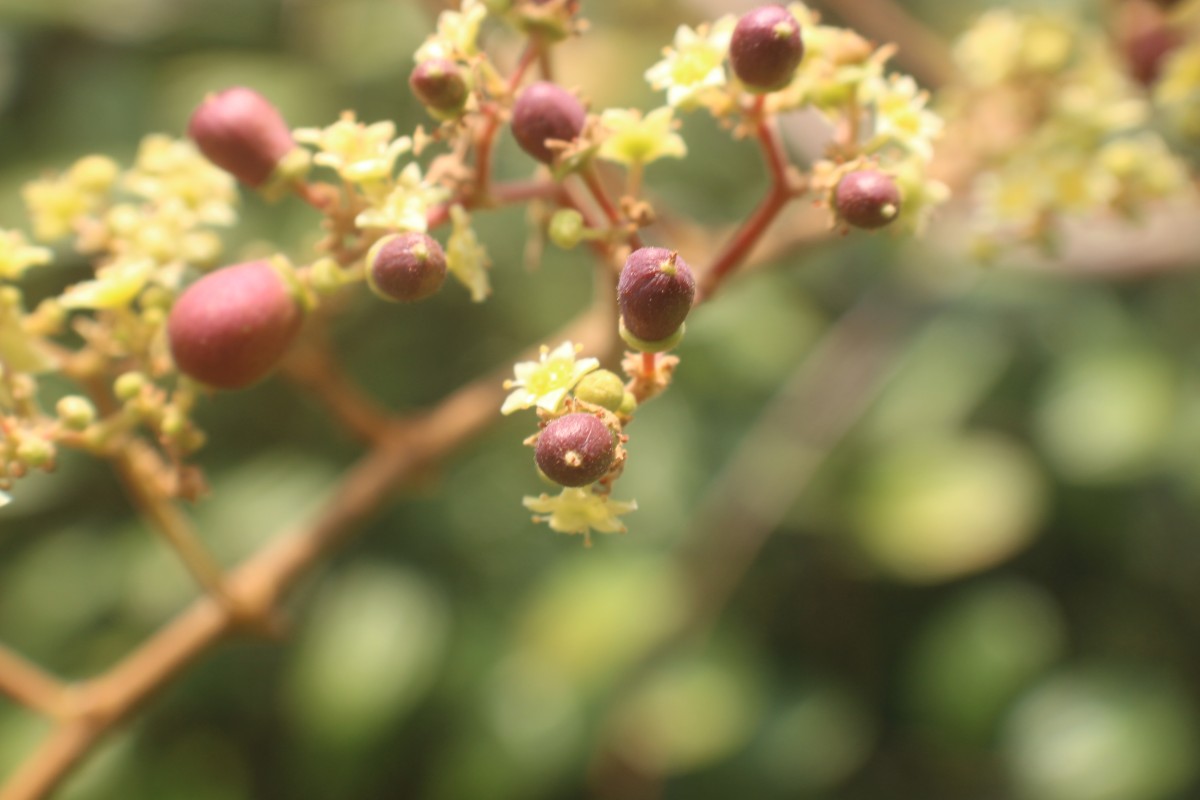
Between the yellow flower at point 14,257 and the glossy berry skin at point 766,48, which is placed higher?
the yellow flower at point 14,257

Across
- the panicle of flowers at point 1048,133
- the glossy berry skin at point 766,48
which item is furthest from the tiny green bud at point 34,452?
the panicle of flowers at point 1048,133

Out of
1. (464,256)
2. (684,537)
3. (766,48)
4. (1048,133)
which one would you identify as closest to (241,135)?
(464,256)

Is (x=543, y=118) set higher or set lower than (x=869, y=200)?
higher

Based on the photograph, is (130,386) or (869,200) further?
(130,386)

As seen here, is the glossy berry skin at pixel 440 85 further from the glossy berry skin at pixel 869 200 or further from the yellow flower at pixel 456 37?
the glossy berry skin at pixel 869 200

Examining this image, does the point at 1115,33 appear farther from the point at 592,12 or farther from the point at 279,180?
the point at 592,12

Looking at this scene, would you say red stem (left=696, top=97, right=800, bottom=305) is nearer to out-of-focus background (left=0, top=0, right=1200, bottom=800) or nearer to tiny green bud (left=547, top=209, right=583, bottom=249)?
tiny green bud (left=547, top=209, right=583, bottom=249)

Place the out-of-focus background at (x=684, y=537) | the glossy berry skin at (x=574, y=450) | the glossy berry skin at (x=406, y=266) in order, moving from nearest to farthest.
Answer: the glossy berry skin at (x=574, y=450), the glossy berry skin at (x=406, y=266), the out-of-focus background at (x=684, y=537)

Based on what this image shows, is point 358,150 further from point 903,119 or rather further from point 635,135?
point 903,119
